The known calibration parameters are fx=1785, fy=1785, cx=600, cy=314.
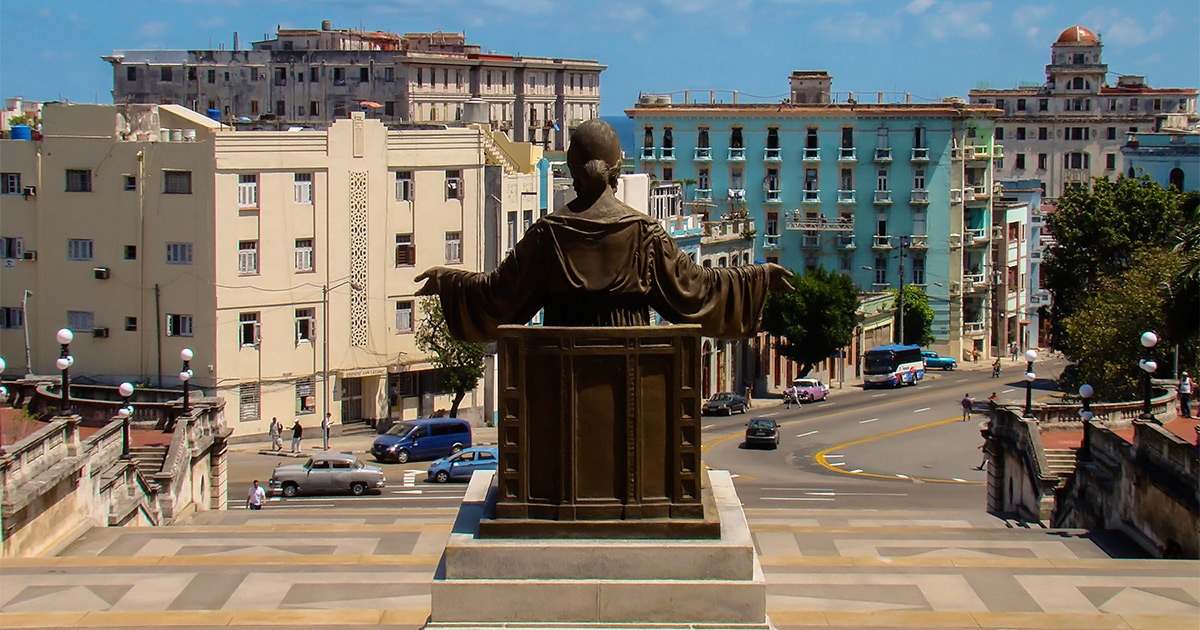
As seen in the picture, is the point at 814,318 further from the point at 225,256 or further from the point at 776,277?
the point at 776,277

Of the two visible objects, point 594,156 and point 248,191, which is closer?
point 594,156

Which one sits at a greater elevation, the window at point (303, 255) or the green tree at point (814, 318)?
the window at point (303, 255)

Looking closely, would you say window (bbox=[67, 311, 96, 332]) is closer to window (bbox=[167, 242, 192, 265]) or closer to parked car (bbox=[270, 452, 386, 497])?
window (bbox=[167, 242, 192, 265])

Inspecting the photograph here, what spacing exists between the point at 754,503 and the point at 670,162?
57.4 m

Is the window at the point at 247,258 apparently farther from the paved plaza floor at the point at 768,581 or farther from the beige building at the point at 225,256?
the paved plaza floor at the point at 768,581

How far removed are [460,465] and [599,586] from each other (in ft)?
131

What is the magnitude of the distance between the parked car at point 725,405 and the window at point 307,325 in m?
20.9

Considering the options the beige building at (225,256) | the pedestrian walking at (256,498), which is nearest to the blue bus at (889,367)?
the beige building at (225,256)

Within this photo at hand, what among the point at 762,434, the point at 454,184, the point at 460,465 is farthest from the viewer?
the point at 454,184

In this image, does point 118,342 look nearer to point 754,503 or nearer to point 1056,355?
point 754,503

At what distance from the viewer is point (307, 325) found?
65.5 metres

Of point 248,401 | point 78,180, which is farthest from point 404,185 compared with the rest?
point 78,180

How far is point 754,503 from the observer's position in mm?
50188

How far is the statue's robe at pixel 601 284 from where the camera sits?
17359 mm
